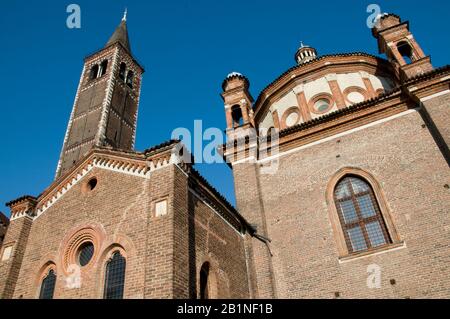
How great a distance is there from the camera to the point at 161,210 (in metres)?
8.20

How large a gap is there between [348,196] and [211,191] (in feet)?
16.1

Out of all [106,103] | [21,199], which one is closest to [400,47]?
[21,199]

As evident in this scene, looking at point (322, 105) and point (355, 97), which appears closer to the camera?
point (355, 97)

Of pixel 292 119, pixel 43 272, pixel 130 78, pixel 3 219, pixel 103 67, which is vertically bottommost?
pixel 43 272

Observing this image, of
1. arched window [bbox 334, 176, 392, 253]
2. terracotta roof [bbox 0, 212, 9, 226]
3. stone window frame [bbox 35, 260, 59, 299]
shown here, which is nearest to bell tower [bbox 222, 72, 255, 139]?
arched window [bbox 334, 176, 392, 253]

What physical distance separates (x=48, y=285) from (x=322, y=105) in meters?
12.7

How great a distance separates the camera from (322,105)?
16109mm

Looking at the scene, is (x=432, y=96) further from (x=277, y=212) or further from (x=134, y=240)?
(x=134, y=240)

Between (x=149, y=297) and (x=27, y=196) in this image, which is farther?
(x=27, y=196)

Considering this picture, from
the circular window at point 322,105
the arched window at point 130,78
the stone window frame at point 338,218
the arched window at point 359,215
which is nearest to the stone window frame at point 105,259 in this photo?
the stone window frame at point 338,218

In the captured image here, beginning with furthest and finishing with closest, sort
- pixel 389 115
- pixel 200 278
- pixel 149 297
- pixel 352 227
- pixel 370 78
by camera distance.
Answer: pixel 370 78 < pixel 389 115 < pixel 352 227 < pixel 200 278 < pixel 149 297

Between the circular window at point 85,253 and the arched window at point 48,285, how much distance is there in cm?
87
